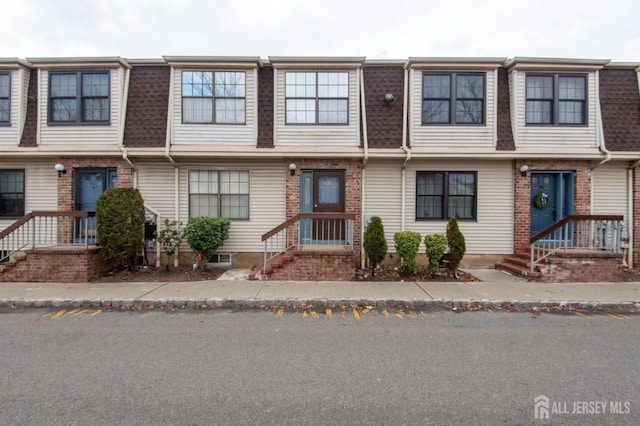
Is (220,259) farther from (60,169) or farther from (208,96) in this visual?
(60,169)

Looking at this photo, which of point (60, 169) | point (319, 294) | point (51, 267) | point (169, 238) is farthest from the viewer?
point (60, 169)

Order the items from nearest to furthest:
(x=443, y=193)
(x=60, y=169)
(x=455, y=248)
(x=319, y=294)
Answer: (x=319, y=294), (x=455, y=248), (x=60, y=169), (x=443, y=193)

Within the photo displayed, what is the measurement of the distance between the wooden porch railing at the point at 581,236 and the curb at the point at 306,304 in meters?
2.22

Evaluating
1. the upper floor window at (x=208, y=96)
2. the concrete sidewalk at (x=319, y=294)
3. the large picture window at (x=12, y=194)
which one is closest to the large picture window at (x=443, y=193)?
the concrete sidewalk at (x=319, y=294)

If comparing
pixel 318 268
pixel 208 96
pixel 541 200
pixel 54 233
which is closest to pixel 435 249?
pixel 318 268

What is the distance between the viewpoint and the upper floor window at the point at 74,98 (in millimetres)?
9273

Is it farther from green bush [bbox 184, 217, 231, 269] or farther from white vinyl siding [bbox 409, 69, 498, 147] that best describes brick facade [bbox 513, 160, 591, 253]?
green bush [bbox 184, 217, 231, 269]

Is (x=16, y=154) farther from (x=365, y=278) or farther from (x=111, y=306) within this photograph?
(x=365, y=278)

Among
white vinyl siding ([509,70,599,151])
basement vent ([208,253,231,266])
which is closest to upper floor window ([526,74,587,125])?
white vinyl siding ([509,70,599,151])

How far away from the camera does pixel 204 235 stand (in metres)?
8.34

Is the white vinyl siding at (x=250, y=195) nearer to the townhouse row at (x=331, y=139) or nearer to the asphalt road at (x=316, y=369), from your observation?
the townhouse row at (x=331, y=139)

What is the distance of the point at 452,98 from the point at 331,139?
3656 mm

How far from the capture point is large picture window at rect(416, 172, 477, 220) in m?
9.54

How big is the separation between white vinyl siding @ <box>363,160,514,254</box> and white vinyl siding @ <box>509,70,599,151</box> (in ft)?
2.90
